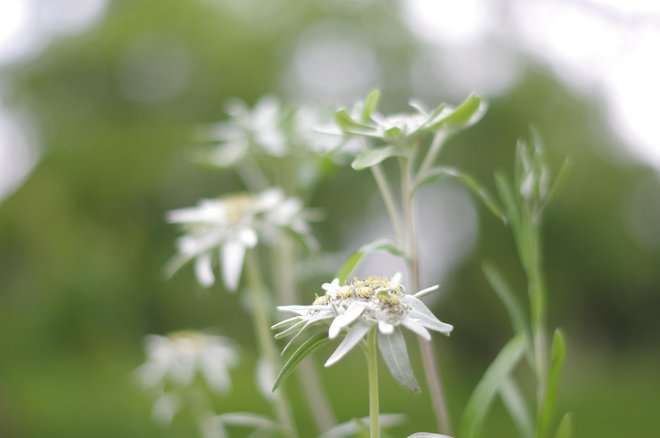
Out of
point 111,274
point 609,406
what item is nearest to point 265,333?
point 111,274

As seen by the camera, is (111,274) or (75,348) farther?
(75,348)

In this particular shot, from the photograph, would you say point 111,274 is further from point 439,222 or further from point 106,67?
point 439,222

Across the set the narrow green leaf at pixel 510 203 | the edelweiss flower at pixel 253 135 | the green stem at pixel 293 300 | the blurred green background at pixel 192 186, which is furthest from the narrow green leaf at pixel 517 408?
the blurred green background at pixel 192 186

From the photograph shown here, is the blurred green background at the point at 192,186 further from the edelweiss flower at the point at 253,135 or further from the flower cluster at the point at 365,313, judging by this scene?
the flower cluster at the point at 365,313

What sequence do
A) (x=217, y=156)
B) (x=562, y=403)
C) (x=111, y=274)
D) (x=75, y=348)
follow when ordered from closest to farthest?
(x=217, y=156) < (x=111, y=274) < (x=75, y=348) < (x=562, y=403)

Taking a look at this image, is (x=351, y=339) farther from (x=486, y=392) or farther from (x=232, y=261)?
(x=232, y=261)

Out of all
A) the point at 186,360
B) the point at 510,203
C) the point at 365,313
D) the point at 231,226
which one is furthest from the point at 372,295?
the point at 186,360

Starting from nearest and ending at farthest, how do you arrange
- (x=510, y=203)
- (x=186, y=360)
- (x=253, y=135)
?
(x=510, y=203) < (x=253, y=135) < (x=186, y=360)

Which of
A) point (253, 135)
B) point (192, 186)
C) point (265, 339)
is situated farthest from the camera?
point (192, 186)
